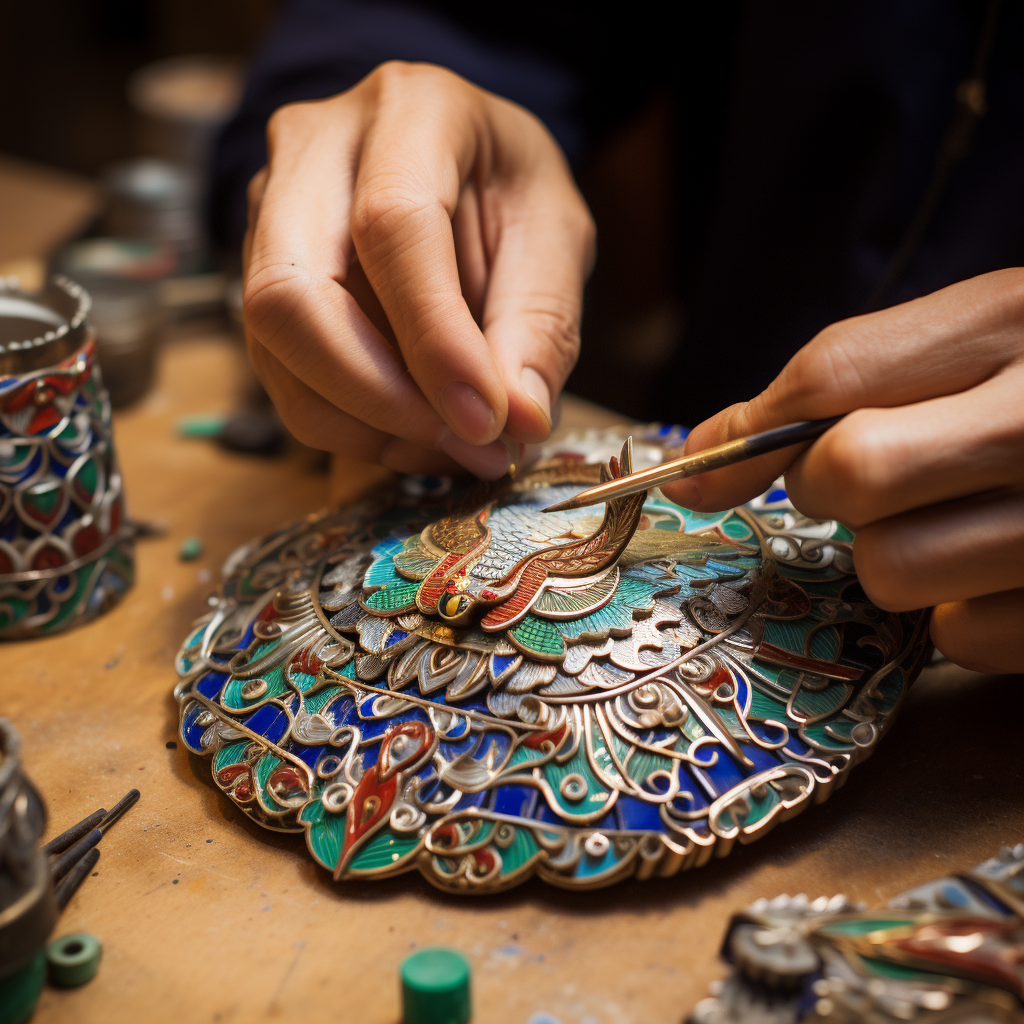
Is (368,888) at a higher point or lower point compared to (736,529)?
lower

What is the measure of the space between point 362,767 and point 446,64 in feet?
4.37

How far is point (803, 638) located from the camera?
33.4 inches

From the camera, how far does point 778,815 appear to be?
750 mm

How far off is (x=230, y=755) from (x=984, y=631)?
70 cm

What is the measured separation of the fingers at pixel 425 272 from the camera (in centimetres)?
88

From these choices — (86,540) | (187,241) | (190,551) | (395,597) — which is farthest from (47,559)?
(187,241)

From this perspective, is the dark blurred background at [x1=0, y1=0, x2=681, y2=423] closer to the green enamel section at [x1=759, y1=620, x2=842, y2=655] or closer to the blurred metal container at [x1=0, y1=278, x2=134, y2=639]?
the blurred metal container at [x1=0, y1=278, x2=134, y2=639]

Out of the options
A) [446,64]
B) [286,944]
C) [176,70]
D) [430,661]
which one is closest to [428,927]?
[286,944]

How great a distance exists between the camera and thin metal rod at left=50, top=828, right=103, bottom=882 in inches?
30.3

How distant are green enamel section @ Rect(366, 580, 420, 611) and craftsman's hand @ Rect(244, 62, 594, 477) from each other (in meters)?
0.17

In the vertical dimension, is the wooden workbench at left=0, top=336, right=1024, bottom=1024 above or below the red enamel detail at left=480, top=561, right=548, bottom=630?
below

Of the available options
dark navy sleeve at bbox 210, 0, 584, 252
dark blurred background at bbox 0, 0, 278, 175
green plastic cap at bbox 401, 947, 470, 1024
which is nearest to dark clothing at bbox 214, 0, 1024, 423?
dark navy sleeve at bbox 210, 0, 584, 252

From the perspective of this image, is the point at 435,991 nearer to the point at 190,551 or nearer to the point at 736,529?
the point at 736,529

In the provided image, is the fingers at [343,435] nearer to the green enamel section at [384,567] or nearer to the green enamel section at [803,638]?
the green enamel section at [384,567]
